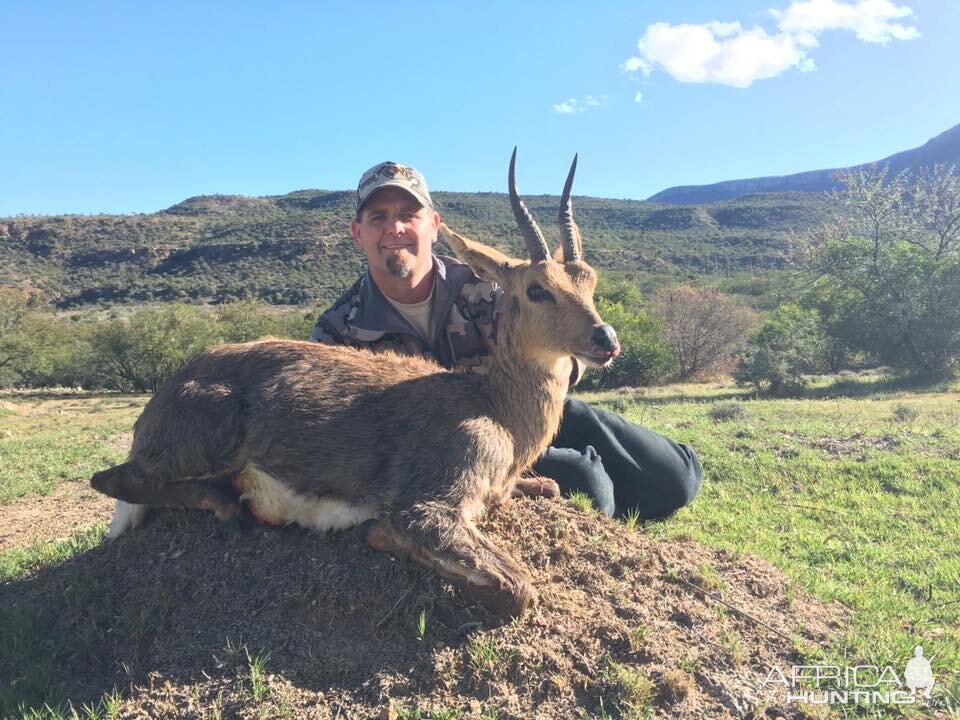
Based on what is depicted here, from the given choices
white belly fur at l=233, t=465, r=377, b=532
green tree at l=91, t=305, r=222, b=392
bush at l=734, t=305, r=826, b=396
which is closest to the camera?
white belly fur at l=233, t=465, r=377, b=532

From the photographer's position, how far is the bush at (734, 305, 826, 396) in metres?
23.7

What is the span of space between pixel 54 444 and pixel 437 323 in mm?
12869

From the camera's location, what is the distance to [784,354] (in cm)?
2502

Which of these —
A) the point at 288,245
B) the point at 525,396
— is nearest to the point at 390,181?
the point at 525,396

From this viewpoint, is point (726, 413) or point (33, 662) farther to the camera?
point (726, 413)

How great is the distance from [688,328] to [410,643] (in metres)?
34.1

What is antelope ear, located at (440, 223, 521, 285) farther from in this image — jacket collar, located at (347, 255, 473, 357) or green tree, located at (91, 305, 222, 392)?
green tree, located at (91, 305, 222, 392)

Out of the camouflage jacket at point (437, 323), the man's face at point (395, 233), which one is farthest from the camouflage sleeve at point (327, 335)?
the man's face at point (395, 233)

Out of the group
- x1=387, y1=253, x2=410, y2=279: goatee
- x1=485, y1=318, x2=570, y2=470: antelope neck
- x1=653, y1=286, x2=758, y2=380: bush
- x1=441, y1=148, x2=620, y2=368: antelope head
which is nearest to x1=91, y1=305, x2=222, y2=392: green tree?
x1=653, y1=286, x2=758, y2=380: bush

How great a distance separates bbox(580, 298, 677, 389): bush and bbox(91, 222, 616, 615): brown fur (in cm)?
2456

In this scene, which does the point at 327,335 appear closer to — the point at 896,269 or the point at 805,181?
the point at 896,269

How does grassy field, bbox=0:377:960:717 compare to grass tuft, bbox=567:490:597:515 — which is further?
grass tuft, bbox=567:490:597:515

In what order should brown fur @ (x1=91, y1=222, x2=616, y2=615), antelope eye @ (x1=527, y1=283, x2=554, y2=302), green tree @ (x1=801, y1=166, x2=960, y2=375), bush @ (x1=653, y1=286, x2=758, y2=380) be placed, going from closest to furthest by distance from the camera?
brown fur @ (x1=91, y1=222, x2=616, y2=615), antelope eye @ (x1=527, y1=283, x2=554, y2=302), green tree @ (x1=801, y1=166, x2=960, y2=375), bush @ (x1=653, y1=286, x2=758, y2=380)

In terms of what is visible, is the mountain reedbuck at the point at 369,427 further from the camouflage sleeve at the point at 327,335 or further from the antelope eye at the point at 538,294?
the camouflage sleeve at the point at 327,335
